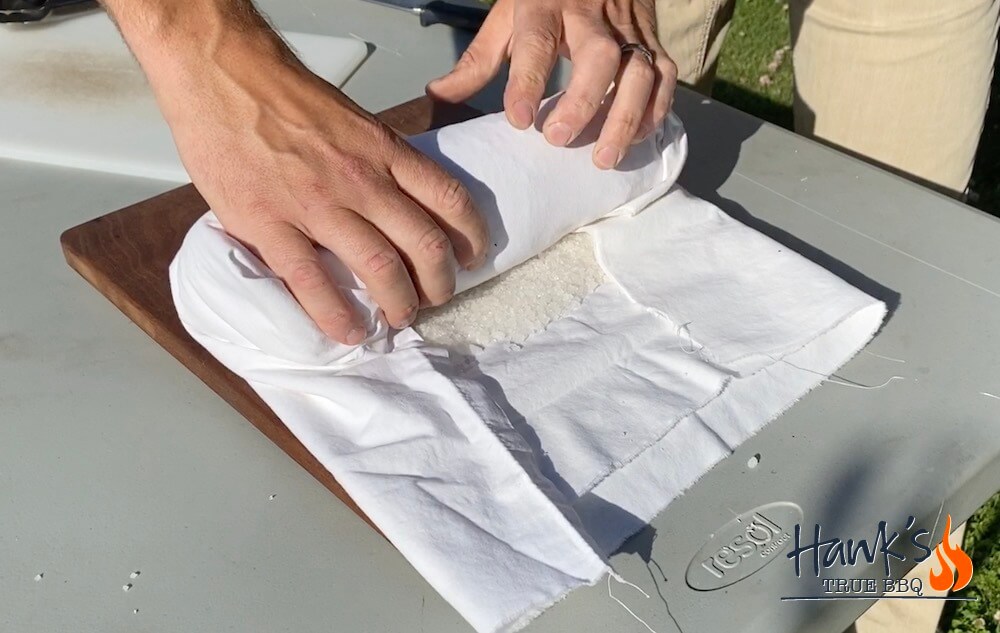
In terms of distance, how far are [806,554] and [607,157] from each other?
1.45 feet

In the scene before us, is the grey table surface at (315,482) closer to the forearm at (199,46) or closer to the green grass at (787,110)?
the forearm at (199,46)

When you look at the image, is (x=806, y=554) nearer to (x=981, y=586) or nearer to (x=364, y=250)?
(x=364, y=250)

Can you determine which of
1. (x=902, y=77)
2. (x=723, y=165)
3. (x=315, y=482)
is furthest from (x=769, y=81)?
(x=315, y=482)

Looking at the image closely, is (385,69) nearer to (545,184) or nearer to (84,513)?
(545,184)

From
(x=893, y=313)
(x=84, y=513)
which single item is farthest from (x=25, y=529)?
(x=893, y=313)

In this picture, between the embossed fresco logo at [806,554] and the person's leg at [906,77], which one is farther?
the person's leg at [906,77]

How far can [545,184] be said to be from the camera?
90 centimetres

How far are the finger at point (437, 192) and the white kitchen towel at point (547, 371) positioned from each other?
0.05m

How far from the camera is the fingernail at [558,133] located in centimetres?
90

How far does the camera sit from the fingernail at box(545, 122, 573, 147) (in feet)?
2.95

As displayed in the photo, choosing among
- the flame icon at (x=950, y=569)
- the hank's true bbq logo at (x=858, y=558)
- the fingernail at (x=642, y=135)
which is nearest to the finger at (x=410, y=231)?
the fingernail at (x=642, y=135)

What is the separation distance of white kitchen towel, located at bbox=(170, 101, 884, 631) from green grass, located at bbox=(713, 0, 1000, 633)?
3.34ft

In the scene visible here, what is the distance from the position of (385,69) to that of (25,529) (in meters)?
0.91

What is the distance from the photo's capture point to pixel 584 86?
36.4 inches
